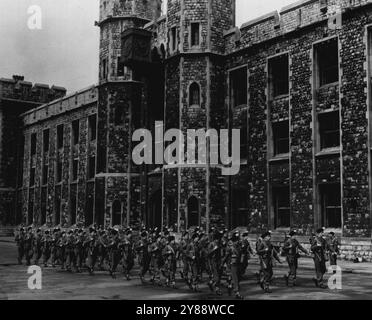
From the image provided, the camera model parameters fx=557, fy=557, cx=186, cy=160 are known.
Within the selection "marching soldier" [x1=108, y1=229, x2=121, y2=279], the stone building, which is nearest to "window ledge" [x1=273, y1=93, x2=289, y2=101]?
the stone building

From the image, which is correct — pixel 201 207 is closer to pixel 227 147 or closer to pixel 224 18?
pixel 227 147

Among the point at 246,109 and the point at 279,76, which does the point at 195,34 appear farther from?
the point at 279,76

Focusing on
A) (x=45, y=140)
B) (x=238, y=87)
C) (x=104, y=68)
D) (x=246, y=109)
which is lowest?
(x=246, y=109)

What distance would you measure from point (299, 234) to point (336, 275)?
722cm

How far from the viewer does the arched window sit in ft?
90.6

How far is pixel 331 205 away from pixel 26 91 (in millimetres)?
34906

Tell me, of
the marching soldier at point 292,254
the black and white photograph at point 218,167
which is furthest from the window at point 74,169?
the marching soldier at point 292,254

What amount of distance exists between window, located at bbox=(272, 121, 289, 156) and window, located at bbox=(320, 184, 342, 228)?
9.87 ft

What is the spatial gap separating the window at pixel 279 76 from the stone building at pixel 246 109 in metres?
0.05

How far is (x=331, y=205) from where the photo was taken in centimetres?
2303

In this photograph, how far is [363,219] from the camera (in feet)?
69.4

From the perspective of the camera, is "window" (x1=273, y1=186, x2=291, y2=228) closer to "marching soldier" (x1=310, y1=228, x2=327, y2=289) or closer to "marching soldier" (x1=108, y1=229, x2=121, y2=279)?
"marching soldier" (x1=108, y1=229, x2=121, y2=279)

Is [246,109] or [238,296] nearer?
[238,296]

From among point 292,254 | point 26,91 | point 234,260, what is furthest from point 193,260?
point 26,91
